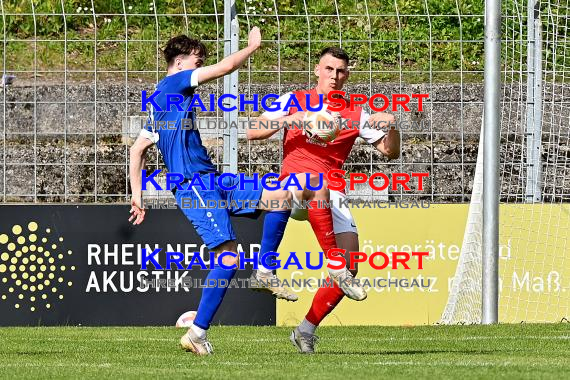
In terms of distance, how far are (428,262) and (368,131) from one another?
3667 millimetres

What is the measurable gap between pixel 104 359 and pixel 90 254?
3.84 metres

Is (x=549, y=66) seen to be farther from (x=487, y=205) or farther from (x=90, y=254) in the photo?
(x=90, y=254)

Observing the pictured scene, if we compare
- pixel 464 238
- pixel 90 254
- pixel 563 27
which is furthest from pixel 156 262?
pixel 563 27

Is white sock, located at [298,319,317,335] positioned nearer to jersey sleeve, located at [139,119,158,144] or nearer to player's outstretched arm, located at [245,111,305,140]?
player's outstretched arm, located at [245,111,305,140]

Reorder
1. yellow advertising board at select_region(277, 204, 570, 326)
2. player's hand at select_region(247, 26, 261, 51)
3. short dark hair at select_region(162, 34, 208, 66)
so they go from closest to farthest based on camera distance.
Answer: player's hand at select_region(247, 26, 261, 51) → short dark hair at select_region(162, 34, 208, 66) → yellow advertising board at select_region(277, 204, 570, 326)

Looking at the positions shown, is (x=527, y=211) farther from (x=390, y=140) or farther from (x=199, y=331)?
(x=199, y=331)

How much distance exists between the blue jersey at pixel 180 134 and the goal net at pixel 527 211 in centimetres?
441

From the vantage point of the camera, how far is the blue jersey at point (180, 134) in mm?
8586

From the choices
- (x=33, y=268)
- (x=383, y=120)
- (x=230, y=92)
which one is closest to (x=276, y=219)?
(x=383, y=120)

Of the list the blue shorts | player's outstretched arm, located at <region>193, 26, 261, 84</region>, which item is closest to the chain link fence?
the blue shorts

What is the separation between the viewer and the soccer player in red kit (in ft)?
29.5

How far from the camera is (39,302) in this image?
1251 centimetres

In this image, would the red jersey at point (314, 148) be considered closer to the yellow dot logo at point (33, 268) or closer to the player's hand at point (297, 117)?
the player's hand at point (297, 117)

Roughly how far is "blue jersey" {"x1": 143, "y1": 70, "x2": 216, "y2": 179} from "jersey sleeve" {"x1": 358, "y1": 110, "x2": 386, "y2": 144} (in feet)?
3.69
